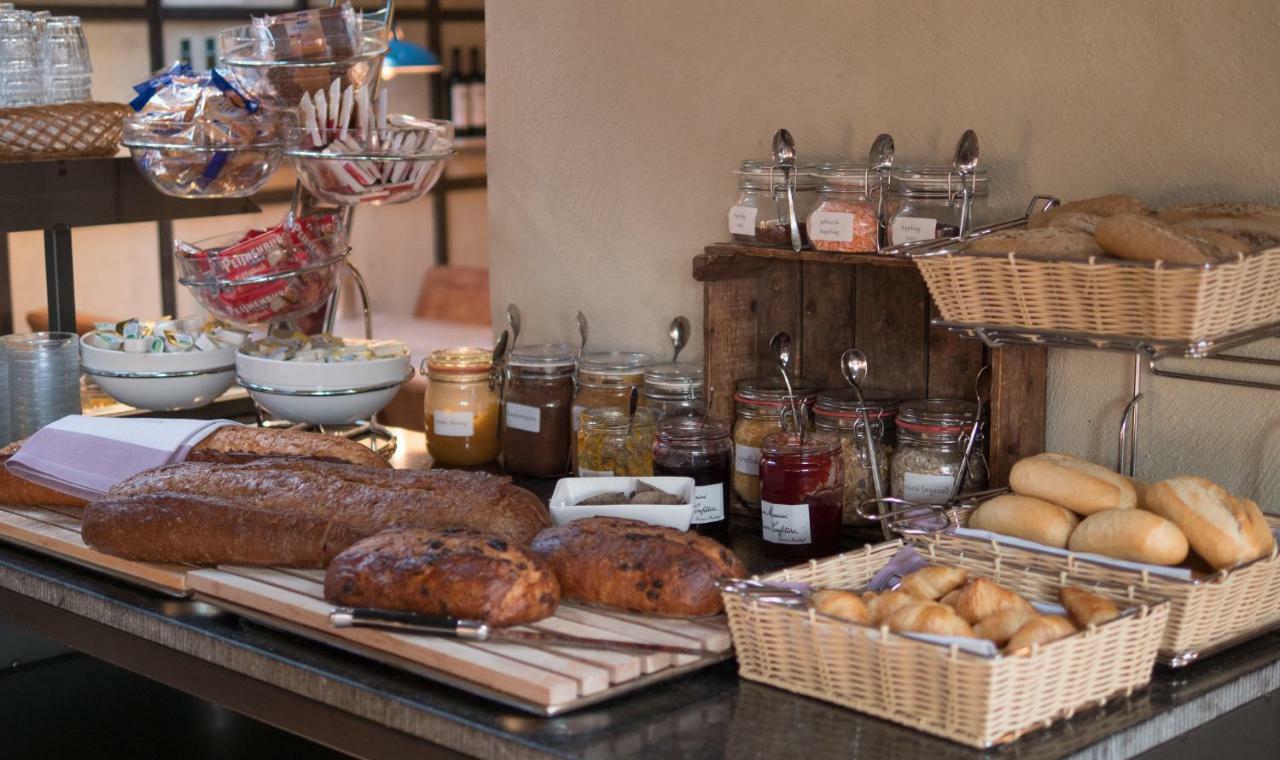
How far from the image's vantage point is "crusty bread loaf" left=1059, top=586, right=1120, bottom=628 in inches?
48.7

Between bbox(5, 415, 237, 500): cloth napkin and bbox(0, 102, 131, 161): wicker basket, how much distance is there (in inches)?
22.1

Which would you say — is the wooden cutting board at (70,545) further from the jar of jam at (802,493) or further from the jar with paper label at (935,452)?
the jar with paper label at (935,452)

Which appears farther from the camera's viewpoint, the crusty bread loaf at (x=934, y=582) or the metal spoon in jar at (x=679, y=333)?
the metal spoon in jar at (x=679, y=333)

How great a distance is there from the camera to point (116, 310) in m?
4.74

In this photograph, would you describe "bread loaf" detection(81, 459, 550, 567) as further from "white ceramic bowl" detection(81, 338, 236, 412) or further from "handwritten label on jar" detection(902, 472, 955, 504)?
"white ceramic bowl" detection(81, 338, 236, 412)

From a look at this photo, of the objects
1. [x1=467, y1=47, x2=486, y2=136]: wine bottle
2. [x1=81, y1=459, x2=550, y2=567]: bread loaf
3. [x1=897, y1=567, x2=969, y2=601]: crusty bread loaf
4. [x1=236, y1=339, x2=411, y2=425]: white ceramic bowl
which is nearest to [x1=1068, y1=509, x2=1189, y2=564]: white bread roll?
[x1=897, y1=567, x2=969, y2=601]: crusty bread loaf

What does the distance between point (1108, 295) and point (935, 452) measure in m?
0.38

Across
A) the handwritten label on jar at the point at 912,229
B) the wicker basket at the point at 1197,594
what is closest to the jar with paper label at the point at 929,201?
the handwritten label on jar at the point at 912,229

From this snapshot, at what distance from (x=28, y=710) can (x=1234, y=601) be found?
5.26ft

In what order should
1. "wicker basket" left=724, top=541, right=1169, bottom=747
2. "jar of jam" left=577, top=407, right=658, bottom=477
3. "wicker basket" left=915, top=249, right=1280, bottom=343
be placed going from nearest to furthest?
"wicker basket" left=724, top=541, right=1169, bottom=747
"wicker basket" left=915, top=249, right=1280, bottom=343
"jar of jam" left=577, top=407, right=658, bottom=477

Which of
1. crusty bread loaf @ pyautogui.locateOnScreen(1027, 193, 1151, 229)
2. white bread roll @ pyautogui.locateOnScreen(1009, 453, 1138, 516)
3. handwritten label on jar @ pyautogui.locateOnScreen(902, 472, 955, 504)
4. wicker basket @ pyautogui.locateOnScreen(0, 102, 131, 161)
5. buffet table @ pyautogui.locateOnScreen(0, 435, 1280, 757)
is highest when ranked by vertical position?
wicker basket @ pyautogui.locateOnScreen(0, 102, 131, 161)

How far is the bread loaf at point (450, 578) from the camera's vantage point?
135cm

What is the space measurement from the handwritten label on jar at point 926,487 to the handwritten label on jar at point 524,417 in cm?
56

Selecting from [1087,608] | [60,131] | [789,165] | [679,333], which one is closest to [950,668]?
[1087,608]
